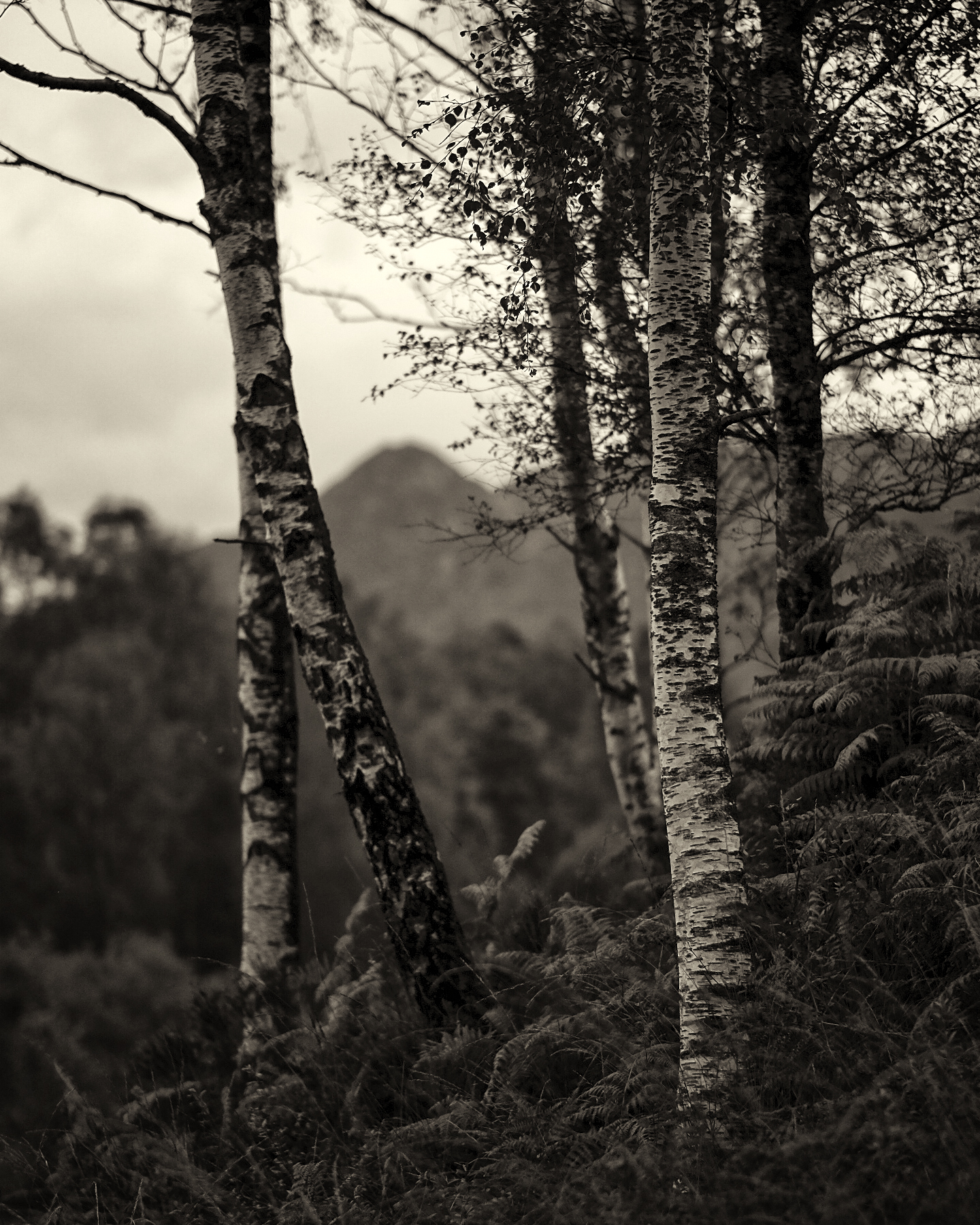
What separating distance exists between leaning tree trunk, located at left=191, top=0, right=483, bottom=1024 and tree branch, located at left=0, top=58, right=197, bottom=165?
0.32 m

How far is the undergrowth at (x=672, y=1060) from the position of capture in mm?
2977

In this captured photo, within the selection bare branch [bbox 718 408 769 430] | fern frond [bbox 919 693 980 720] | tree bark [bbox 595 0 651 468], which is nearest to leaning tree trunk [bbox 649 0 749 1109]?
bare branch [bbox 718 408 769 430]

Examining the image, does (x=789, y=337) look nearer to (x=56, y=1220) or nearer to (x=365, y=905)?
(x=365, y=905)

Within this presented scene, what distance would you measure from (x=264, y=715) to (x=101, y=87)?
4369 mm

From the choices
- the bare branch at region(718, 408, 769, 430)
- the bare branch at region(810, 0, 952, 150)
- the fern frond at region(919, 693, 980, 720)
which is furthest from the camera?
the bare branch at region(810, 0, 952, 150)

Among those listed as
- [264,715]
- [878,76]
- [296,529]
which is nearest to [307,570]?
[296,529]

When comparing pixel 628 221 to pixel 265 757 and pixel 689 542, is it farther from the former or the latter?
pixel 265 757

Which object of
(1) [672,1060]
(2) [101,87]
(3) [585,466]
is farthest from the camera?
(3) [585,466]

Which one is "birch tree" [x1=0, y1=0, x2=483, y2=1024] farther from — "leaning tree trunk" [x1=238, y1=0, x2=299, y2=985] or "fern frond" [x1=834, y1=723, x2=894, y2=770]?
"fern frond" [x1=834, y1=723, x2=894, y2=770]

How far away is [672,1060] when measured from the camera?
4047mm

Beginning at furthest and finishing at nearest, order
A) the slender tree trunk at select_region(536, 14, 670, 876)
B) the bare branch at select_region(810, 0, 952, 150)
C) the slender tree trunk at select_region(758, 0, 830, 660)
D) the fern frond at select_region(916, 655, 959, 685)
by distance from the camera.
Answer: the slender tree trunk at select_region(536, 14, 670, 876), the slender tree trunk at select_region(758, 0, 830, 660), the bare branch at select_region(810, 0, 952, 150), the fern frond at select_region(916, 655, 959, 685)

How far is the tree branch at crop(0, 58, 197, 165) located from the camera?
5.67m

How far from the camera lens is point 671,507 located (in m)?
4.31

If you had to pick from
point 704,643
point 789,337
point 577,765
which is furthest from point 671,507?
point 577,765
